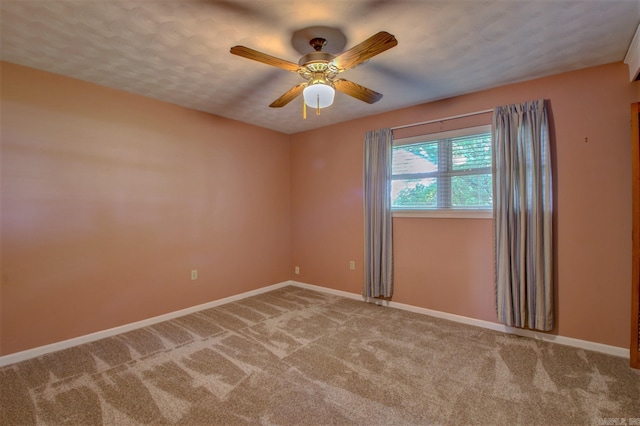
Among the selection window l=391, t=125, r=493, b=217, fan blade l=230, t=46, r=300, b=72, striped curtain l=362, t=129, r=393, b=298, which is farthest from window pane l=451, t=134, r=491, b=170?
fan blade l=230, t=46, r=300, b=72

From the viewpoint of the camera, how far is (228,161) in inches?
164

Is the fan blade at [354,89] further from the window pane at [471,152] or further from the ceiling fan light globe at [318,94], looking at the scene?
the window pane at [471,152]

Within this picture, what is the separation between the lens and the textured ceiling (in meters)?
1.85

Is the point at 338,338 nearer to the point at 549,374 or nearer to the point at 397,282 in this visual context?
the point at 397,282

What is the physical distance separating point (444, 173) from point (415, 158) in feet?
1.40

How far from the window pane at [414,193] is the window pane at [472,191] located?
0.23 meters

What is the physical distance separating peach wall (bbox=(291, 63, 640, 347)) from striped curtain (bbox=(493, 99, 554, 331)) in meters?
0.13

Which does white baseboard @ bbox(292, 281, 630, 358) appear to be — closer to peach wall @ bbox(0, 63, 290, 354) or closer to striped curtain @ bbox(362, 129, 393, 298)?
striped curtain @ bbox(362, 129, 393, 298)

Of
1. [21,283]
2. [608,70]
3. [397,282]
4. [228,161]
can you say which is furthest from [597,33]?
[21,283]

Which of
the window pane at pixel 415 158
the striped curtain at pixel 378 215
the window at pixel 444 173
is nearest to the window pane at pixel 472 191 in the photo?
the window at pixel 444 173

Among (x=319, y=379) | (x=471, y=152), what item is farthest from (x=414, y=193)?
(x=319, y=379)

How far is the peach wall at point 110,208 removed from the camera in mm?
2559

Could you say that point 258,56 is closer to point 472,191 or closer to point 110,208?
point 110,208

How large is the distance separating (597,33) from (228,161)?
3911mm
